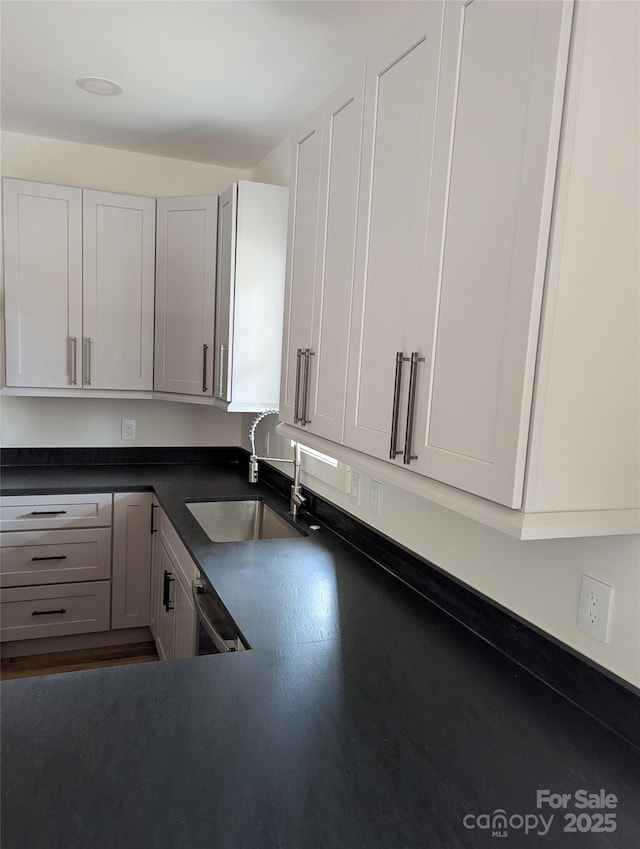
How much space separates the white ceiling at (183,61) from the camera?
1726mm

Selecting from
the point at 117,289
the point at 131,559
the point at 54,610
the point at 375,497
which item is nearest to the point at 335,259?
the point at 375,497

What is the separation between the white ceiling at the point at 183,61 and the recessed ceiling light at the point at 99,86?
36mm

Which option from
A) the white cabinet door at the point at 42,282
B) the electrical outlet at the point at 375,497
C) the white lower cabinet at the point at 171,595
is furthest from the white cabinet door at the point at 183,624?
the white cabinet door at the point at 42,282

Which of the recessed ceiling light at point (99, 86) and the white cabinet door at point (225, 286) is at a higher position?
the recessed ceiling light at point (99, 86)

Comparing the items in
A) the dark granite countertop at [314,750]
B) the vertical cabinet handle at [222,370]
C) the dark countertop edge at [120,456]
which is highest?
the vertical cabinet handle at [222,370]

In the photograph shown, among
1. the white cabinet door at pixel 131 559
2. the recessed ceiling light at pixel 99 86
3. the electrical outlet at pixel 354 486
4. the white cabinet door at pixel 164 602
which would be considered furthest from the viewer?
the white cabinet door at pixel 131 559

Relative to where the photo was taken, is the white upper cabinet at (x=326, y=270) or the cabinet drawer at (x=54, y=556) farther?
the cabinet drawer at (x=54, y=556)

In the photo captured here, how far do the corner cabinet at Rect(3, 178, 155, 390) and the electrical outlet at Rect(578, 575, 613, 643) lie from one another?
98.5 inches

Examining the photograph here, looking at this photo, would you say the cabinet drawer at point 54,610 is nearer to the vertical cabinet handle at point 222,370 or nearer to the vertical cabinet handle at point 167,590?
the vertical cabinet handle at point 167,590

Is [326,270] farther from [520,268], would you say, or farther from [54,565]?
[54,565]

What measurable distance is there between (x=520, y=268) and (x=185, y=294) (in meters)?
2.34

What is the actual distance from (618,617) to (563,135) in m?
0.82

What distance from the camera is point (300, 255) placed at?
→ 5.83 ft

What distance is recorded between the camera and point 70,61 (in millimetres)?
2098
